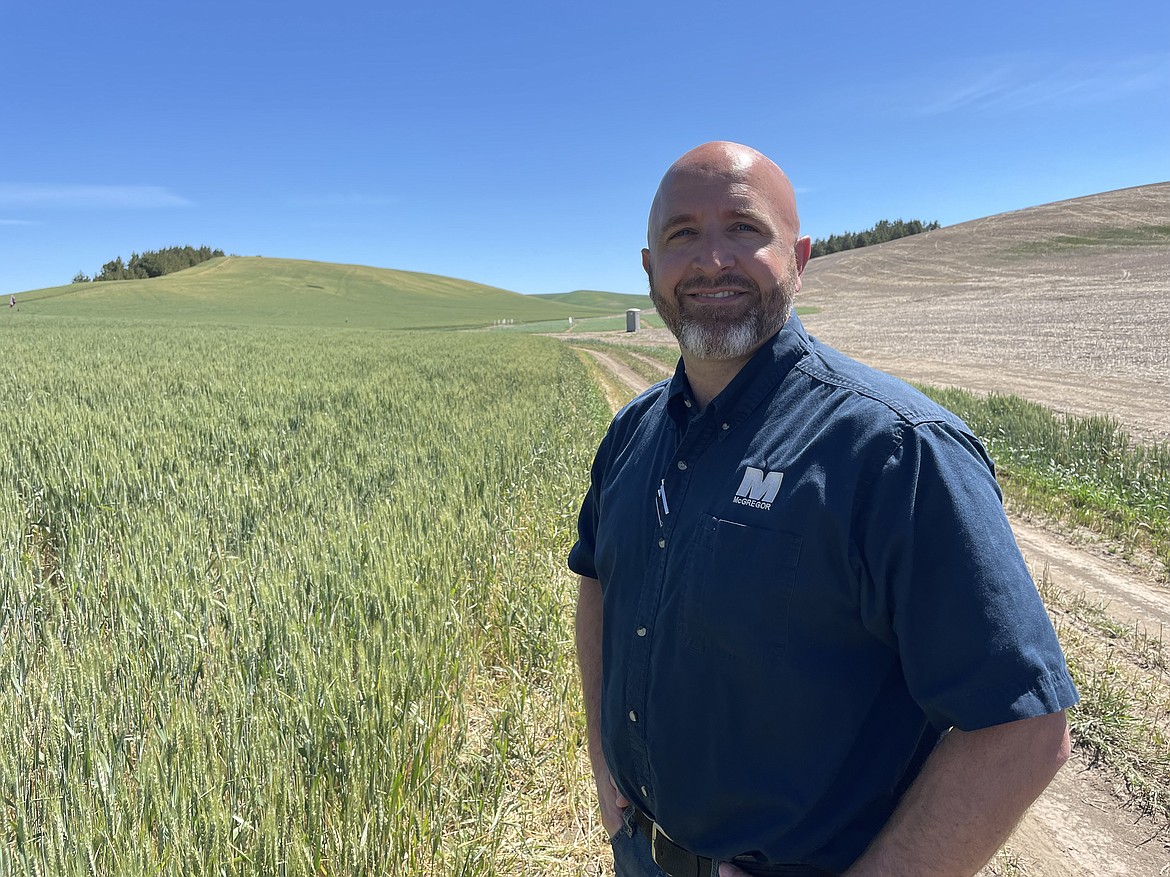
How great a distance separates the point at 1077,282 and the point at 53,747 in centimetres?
5034

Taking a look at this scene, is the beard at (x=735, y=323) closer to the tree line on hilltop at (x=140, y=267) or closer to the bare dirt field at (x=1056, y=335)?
the bare dirt field at (x=1056, y=335)

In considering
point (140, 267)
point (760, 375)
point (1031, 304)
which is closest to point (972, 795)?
point (760, 375)

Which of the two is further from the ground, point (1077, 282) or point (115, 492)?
point (1077, 282)

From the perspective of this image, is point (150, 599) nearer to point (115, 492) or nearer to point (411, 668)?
point (411, 668)

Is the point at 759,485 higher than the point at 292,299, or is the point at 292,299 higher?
the point at 292,299

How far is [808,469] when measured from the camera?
4.01 feet

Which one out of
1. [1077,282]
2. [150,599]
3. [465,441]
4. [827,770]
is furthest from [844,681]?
[1077,282]

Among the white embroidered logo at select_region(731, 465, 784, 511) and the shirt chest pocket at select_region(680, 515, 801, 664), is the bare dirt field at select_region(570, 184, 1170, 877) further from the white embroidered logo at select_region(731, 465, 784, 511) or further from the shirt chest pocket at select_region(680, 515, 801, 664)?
the white embroidered logo at select_region(731, 465, 784, 511)

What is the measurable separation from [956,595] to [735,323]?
0.69 meters

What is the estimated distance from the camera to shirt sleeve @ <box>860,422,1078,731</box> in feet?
3.37

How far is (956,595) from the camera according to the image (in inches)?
40.9

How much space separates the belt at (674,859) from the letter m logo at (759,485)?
2.48ft

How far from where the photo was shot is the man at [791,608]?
1.06 metres

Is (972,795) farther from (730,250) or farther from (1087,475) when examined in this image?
(1087,475)
